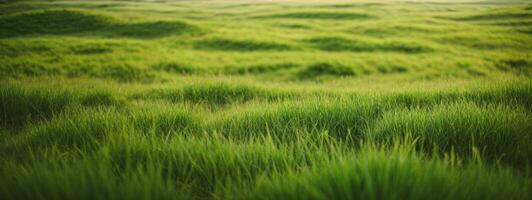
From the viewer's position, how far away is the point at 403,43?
25078 mm

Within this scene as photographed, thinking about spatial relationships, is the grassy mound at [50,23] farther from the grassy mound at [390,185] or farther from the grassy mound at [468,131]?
the grassy mound at [390,185]

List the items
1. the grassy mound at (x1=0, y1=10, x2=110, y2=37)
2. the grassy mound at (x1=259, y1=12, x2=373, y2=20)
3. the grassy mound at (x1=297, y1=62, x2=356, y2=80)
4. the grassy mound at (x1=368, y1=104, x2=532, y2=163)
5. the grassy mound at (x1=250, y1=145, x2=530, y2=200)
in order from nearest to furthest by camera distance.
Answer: the grassy mound at (x1=250, y1=145, x2=530, y2=200)
the grassy mound at (x1=368, y1=104, x2=532, y2=163)
the grassy mound at (x1=297, y1=62, x2=356, y2=80)
the grassy mound at (x1=0, y1=10, x2=110, y2=37)
the grassy mound at (x1=259, y1=12, x2=373, y2=20)

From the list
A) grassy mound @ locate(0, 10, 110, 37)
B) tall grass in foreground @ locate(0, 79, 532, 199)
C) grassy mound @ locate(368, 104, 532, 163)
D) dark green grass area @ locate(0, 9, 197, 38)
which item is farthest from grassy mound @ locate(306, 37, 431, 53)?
grassy mound @ locate(368, 104, 532, 163)

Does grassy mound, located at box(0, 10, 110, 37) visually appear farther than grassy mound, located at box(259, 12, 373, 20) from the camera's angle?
No

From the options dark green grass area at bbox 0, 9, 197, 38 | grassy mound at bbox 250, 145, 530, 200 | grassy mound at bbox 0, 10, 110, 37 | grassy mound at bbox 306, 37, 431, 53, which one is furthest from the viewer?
grassy mound at bbox 0, 10, 110, 37

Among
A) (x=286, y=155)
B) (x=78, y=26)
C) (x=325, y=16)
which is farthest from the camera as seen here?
(x=325, y=16)

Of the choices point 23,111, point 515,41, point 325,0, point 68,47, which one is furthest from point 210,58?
point 325,0

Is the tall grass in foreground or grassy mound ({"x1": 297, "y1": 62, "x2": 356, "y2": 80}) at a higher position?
the tall grass in foreground

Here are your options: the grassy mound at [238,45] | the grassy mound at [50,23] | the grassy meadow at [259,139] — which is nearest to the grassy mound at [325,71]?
the grassy mound at [238,45]

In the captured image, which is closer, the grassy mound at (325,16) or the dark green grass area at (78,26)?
the dark green grass area at (78,26)

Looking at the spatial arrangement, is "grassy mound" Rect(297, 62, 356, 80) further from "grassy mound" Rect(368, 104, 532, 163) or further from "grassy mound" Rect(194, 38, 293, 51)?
"grassy mound" Rect(368, 104, 532, 163)

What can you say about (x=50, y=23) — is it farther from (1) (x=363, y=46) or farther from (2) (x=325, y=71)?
(1) (x=363, y=46)

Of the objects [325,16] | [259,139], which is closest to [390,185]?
[259,139]

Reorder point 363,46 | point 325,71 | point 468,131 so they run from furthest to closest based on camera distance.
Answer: point 363,46 → point 325,71 → point 468,131
